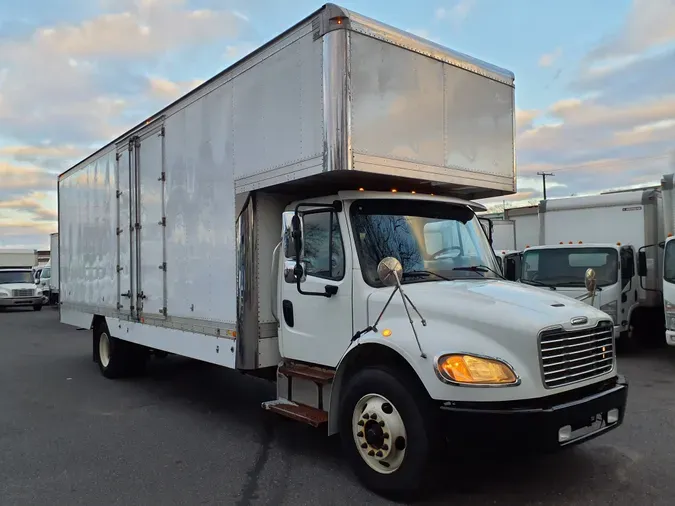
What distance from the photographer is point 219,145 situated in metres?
6.39

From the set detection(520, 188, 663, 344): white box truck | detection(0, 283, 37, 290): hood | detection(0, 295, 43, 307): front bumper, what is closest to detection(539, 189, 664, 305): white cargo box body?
detection(520, 188, 663, 344): white box truck

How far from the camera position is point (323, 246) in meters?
5.25

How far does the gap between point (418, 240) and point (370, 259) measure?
1.73 ft

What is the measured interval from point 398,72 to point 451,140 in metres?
0.88

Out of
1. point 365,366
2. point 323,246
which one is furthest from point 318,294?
point 365,366

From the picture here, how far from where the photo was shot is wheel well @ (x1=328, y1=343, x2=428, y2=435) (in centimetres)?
428

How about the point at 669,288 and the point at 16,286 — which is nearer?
the point at 669,288

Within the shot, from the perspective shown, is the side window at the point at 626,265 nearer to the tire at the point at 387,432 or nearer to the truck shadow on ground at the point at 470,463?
the truck shadow on ground at the point at 470,463

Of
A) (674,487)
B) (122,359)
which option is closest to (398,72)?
(674,487)

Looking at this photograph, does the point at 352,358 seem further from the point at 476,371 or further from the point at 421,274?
the point at 476,371

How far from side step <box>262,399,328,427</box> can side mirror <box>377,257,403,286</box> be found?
4.39 ft

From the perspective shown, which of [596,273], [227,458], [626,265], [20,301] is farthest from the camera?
[20,301]

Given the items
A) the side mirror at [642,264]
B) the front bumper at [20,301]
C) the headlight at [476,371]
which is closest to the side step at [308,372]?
the headlight at [476,371]

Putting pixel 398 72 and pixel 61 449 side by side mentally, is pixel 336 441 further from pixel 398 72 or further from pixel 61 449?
pixel 398 72
